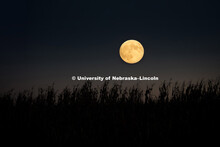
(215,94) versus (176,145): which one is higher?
(215,94)

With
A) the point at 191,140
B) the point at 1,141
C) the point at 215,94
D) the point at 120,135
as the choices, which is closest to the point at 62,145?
the point at 120,135

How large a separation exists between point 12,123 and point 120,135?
3.21m

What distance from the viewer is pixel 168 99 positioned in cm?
741

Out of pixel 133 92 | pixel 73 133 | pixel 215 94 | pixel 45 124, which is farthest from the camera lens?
pixel 133 92

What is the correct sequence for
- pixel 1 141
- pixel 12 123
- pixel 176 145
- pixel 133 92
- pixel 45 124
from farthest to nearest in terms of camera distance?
pixel 133 92 → pixel 12 123 → pixel 45 124 → pixel 1 141 → pixel 176 145

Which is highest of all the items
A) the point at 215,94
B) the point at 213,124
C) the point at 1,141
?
the point at 215,94

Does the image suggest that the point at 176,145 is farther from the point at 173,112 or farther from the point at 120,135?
the point at 173,112

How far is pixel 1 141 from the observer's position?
15.2 feet

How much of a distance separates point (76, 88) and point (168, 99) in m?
3.18

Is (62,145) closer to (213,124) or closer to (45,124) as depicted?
(45,124)

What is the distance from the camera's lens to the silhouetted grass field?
166 inches

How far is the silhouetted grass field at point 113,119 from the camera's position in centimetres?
423

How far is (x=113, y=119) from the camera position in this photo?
5055 mm

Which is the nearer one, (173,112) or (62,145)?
(62,145)
